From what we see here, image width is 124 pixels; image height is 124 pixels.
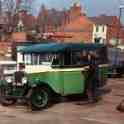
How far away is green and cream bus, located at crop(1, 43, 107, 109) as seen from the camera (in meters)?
15.7

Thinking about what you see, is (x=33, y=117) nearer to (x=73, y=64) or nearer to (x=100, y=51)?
(x=73, y=64)

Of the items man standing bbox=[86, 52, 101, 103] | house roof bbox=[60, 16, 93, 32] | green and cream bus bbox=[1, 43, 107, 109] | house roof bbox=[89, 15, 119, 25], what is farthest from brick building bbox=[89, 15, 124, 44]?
green and cream bus bbox=[1, 43, 107, 109]

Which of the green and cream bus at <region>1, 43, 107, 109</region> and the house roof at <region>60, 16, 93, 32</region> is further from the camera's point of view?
the house roof at <region>60, 16, 93, 32</region>

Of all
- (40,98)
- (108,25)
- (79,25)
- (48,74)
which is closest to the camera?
(40,98)

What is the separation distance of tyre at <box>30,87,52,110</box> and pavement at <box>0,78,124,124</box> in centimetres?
21

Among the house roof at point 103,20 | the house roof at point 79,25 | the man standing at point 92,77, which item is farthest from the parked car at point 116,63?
the house roof at point 103,20

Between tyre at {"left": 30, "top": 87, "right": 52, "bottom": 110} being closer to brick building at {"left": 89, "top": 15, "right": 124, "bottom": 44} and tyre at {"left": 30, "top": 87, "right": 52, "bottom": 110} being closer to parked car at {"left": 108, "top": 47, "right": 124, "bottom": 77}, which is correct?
parked car at {"left": 108, "top": 47, "right": 124, "bottom": 77}

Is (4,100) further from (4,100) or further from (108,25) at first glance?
(108,25)

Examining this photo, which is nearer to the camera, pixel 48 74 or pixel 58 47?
pixel 48 74

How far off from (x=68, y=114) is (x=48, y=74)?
1780 mm

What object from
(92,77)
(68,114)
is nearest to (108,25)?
(92,77)

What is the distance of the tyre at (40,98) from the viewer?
50.8 feet

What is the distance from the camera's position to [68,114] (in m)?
14.7

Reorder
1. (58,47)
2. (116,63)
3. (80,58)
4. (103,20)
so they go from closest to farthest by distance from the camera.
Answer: (58,47), (80,58), (116,63), (103,20)
